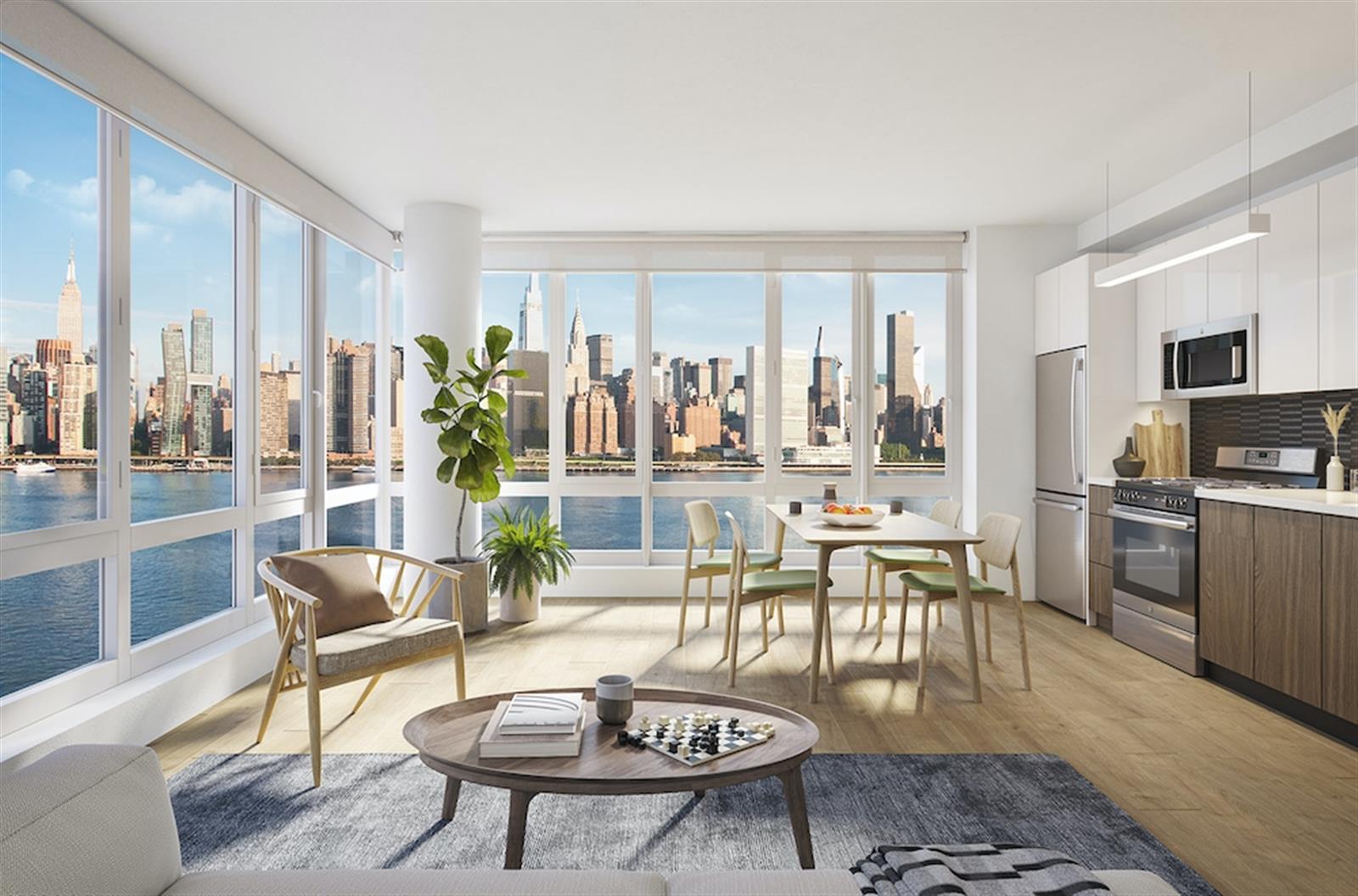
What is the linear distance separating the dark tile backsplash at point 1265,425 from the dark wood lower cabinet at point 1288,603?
2.92 feet

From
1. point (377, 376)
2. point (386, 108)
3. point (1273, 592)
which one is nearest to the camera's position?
point (1273, 592)

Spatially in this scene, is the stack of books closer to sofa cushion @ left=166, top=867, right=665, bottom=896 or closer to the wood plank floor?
sofa cushion @ left=166, top=867, right=665, bottom=896

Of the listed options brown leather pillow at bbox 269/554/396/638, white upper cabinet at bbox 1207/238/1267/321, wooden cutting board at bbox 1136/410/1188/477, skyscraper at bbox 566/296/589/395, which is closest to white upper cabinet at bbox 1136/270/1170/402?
wooden cutting board at bbox 1136/410/1188/477

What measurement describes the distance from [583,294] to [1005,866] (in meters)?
5.70

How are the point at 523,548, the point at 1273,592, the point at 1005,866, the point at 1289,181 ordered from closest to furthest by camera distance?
1. the point at 1005,866
2. the point at 1273,592
3. the point at 1289,181
4. the point at 523,548

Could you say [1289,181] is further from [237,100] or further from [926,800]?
[237,100]

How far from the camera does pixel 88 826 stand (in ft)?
4.24

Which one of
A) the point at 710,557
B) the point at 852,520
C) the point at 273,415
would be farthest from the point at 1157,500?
the point at 273,415

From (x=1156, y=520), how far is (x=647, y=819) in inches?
137

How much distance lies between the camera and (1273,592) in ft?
12.6

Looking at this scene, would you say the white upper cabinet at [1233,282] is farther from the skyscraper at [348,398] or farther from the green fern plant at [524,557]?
the skyscraper at [348,398]

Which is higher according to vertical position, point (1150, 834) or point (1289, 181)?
point (1289, 181)

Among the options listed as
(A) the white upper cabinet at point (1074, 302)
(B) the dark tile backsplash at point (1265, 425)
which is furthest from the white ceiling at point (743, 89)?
(B) the dark tile backsplash at point (1265, 425)

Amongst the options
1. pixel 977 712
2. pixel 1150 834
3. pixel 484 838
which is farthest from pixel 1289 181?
pixel 484 838
